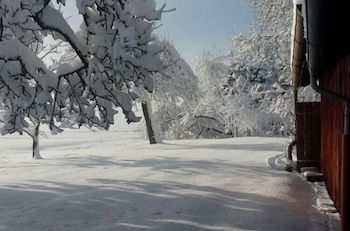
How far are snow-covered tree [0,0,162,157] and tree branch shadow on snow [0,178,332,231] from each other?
63.8 inches

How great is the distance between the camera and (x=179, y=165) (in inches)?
569

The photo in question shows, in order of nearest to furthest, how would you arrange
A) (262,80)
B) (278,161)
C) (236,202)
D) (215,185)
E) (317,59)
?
(317,59)
(236,202)
(215,185)
(278,161)
(262,80)

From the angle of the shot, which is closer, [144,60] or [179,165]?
[144,60]

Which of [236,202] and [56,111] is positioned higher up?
[56,111]

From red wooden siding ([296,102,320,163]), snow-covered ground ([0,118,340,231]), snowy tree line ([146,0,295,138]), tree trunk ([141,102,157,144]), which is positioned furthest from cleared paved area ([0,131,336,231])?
tree trunk ([141,102,157,144])

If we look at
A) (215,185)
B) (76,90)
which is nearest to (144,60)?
(76,90)

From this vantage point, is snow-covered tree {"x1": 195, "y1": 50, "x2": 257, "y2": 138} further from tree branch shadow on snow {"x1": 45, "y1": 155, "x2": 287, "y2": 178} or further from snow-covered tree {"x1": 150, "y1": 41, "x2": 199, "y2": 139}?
tree branch shadow on snow {"x1": 45, "y1": 155, "x2": 287, "y2": 178}

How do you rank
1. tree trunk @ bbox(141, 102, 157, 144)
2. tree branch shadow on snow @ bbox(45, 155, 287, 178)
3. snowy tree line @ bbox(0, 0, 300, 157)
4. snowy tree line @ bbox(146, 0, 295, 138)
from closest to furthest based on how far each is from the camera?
snowy tree line @ bbox(0, 0, 300, 157)
tree branch shadow on snow @ bbox(45, 155, 287, 178)
snowy tree line @ bbox(146, 0, 295, 138)
tree trunk @ bbox(141, 102, 157, 144)

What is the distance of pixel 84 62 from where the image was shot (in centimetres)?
614

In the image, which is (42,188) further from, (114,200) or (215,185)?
(215,185)

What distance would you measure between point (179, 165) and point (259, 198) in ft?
20.2

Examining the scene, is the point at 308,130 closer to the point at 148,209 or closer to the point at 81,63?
the point at 148,209

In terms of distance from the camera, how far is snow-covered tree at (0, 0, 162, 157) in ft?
18.2

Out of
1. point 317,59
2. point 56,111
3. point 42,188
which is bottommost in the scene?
point 42,188
